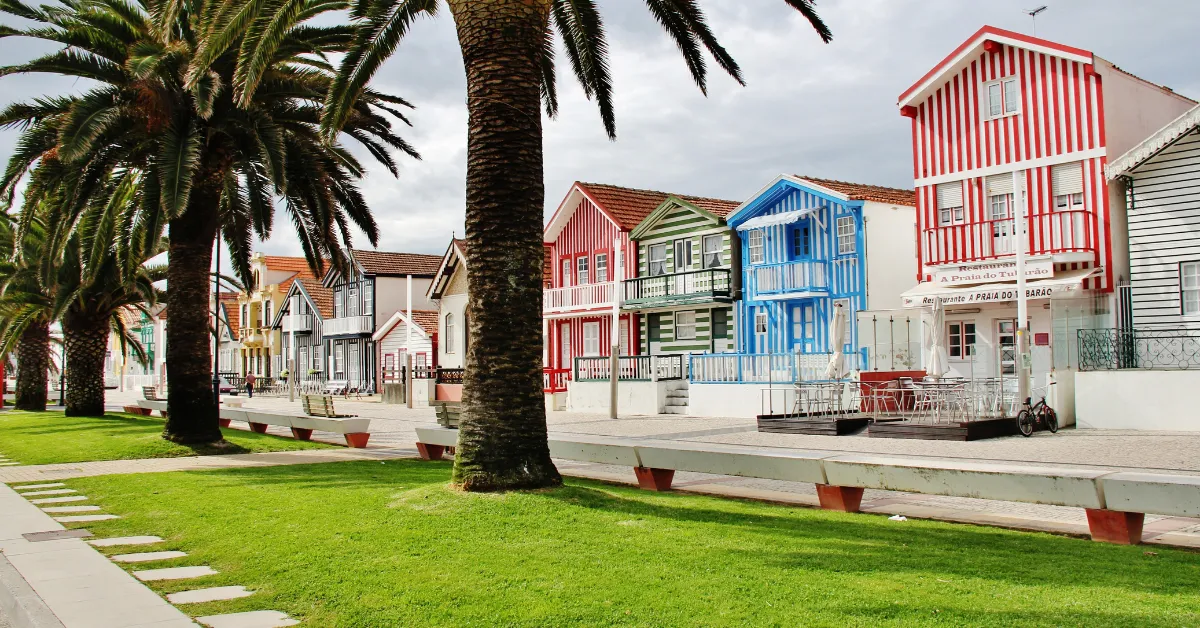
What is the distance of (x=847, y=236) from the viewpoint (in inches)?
1112

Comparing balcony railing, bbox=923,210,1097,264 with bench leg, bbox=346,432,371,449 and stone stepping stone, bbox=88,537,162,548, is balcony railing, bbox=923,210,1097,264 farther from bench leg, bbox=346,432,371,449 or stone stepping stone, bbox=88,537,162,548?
stone stepping stone, bbox=88,537,162,548

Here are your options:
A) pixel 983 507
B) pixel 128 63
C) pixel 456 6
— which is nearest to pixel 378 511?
pixel 456 6

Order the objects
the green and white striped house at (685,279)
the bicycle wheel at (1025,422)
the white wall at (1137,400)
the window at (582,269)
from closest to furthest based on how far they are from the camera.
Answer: the bicycle wheel at (1025,422)
the white wall at (1137,400)
the green and white striped house at (685,279)
the window at (582,269)

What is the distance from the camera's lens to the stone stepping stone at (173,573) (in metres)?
7.18

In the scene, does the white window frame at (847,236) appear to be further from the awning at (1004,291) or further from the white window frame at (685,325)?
the white window frame at (685,325)

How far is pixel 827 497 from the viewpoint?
9898mm

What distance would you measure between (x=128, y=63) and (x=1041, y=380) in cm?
1914

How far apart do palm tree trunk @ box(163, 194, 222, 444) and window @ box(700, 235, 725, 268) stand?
711 inches

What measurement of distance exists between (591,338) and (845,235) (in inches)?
497

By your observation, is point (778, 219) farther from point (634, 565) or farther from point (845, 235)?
point (634, 565)

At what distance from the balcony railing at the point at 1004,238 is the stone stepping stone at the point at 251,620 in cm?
2122

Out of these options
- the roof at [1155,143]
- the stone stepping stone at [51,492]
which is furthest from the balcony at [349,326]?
the stone stepping stone at [51,492]

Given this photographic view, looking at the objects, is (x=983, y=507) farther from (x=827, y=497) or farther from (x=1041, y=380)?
(x=1041, y=380)

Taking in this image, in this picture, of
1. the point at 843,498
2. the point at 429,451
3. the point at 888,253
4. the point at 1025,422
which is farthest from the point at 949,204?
the point at 843,498
